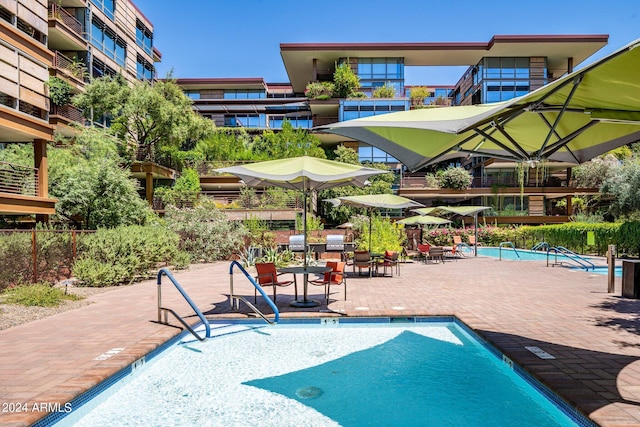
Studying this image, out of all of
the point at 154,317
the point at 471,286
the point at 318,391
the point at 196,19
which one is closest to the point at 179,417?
the point at 318,391

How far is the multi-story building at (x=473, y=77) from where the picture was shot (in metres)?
34.7

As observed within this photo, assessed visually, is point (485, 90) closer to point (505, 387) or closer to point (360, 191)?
point (360, 191)

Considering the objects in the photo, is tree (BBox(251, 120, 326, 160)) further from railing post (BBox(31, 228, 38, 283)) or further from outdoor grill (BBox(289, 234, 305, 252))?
A: railing post (BBox(31, 228, 38, 283))

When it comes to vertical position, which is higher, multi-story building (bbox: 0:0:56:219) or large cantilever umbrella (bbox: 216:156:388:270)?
multi-story building (bbox: 0:0:56:219)

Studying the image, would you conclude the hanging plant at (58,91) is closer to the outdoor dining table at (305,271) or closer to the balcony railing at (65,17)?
the balcony railing at (65,17)

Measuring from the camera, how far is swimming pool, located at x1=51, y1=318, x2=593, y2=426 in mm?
3842

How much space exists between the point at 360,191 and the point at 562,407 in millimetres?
27629

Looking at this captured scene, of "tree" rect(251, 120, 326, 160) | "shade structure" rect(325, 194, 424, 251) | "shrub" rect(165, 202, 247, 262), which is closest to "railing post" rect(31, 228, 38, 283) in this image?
"shrub" rect(165, 202, 247, 262)

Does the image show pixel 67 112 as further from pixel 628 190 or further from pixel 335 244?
pixel 628 190

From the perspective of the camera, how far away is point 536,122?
4.75 metres

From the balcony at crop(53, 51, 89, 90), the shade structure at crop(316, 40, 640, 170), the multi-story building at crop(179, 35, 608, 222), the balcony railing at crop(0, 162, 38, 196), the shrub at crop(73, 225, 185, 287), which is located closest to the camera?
the shade structure at crop(316, 40, 640, 170)

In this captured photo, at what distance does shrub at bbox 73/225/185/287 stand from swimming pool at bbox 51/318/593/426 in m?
5.64

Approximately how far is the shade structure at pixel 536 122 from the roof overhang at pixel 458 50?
34234 millimetres

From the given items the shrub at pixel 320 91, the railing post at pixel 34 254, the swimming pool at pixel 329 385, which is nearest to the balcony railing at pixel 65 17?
the shrub at pixel 320 91
